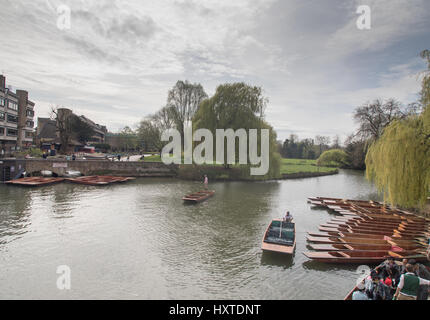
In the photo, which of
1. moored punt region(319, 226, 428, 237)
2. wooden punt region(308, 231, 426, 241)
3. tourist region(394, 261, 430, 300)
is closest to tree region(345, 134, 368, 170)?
moored punt region(319, 226, 428, 237)

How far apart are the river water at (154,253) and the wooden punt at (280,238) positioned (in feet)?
1.79

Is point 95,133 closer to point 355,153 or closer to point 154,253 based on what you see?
point 355,153

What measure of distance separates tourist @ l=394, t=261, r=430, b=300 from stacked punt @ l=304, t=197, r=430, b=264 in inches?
133

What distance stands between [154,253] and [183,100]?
4213cm

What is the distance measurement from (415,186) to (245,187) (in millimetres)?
19424

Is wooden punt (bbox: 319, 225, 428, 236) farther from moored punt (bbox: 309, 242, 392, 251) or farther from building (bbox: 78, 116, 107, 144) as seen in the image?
building (bbox: 78, 116, 107, 144)

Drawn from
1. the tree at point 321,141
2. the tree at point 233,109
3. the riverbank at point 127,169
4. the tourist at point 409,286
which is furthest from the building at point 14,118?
the tree at point 321,141

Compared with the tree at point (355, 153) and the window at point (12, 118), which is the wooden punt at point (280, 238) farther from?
the window at point (12, 118)

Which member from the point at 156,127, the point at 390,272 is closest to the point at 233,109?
the point at 390,272

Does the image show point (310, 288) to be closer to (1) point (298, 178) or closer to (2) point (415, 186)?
(2) point (415, 186)

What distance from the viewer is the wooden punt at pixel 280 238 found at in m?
10.8

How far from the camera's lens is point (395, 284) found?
24.8 feet

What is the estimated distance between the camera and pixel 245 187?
30.6 m

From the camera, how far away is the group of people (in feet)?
21.9
